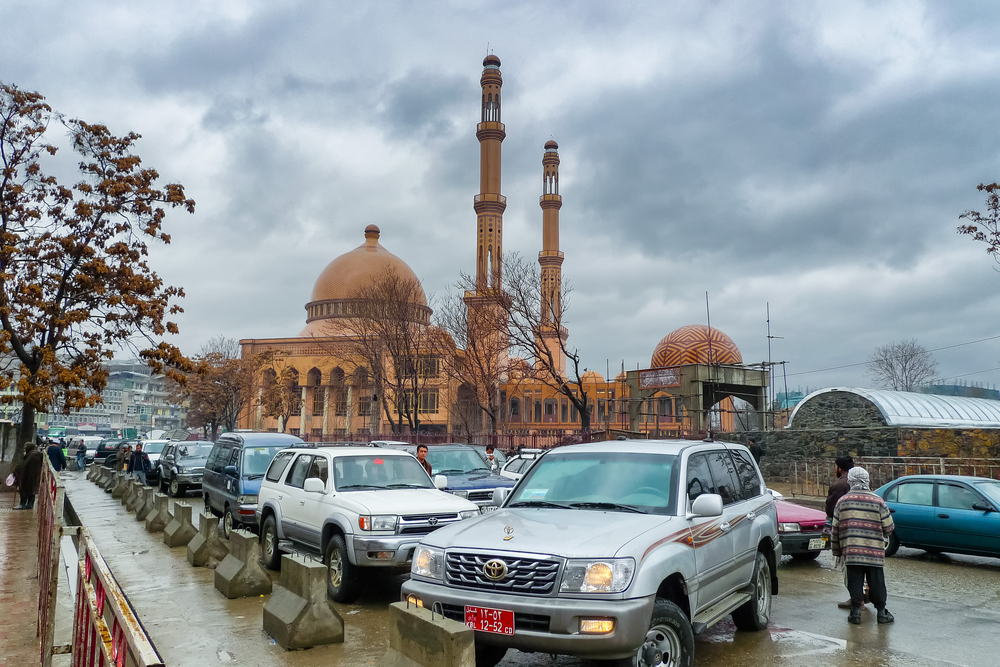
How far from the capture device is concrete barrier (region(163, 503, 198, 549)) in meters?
12.7

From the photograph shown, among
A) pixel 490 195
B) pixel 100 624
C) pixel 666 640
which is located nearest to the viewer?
pixel 100 624

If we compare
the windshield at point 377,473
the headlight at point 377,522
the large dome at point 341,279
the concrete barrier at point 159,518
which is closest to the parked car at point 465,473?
the windshield at point 377,473

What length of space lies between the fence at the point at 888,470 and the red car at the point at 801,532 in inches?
271

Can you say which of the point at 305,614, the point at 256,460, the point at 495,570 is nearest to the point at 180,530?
the point at 256,460

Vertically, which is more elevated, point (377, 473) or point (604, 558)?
point (377, 473)

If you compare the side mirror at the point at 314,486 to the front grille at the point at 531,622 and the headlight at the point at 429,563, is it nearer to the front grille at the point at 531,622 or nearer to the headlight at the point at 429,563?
the headlight at the point at 429,563

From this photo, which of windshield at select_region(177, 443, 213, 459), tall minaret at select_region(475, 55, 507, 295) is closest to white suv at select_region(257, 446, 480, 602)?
windshield at select_region(177, 443, 213, 459)

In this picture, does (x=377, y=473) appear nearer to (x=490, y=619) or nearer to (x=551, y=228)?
(x=490, y=619)

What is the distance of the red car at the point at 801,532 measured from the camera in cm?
1098

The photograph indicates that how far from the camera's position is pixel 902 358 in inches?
2677

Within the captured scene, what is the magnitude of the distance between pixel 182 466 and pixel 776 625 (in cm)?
1858

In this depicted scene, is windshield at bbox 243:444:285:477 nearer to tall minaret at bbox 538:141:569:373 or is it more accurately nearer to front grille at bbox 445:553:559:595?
front grille at bbox 445:553:559:595

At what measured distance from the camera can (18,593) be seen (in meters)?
8.76

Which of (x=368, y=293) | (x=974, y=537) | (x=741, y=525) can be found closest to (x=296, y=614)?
(x=741, y=525)
